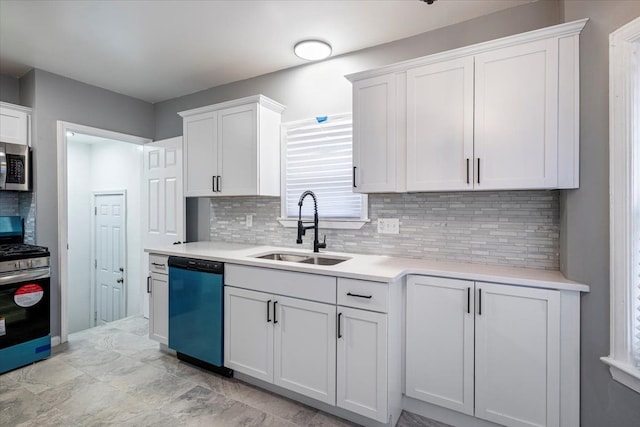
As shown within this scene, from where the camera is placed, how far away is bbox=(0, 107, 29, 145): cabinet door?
2805 millimetres

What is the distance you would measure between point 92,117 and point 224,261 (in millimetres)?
2371

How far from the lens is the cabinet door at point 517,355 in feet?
5.36

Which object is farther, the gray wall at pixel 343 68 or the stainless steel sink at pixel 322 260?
the stainless steel sink at pixel 322 260

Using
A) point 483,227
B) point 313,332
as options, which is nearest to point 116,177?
point 313,332

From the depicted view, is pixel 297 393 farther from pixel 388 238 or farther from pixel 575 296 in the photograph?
pixel 575 296

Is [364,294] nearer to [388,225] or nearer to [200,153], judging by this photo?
[388,225]

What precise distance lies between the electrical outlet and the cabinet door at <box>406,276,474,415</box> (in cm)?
57

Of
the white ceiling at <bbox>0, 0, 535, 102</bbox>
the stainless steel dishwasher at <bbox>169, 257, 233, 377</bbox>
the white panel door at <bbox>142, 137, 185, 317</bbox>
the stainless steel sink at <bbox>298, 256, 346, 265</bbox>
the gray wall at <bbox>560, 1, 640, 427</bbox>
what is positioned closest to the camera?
the gray wall at <bbox>560, 1, 640, 427</bbox>

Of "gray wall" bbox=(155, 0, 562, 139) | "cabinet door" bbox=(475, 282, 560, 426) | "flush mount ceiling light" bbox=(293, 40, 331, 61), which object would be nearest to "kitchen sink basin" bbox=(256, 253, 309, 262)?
"gray wall" bbox=(155, 0, 562, 139)

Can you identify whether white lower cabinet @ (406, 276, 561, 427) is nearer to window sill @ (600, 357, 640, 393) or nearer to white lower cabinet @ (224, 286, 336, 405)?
window sill @ (600, 357, 640, 393)

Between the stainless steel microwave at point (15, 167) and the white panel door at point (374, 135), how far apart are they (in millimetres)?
2939

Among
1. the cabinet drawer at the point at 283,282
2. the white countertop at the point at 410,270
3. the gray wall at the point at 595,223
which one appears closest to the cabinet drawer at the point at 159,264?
the white countertop at the point at 410,270

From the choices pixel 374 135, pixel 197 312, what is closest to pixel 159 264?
pixel 197 312

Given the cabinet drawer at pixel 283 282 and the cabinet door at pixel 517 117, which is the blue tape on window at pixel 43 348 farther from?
the cabinet door at pixel 517 117
